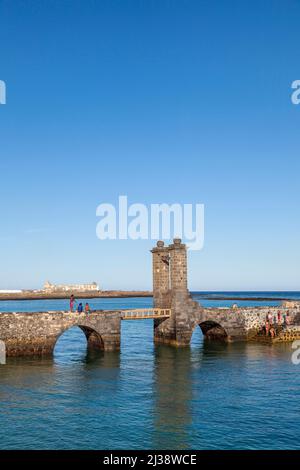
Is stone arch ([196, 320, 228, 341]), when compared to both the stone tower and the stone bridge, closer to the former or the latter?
the stone bridge

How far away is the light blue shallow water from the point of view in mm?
19094

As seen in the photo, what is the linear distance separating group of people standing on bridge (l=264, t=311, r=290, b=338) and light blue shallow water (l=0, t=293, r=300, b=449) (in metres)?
5.09

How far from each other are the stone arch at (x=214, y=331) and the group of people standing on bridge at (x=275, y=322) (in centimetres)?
405

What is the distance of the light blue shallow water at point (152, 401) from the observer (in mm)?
19094

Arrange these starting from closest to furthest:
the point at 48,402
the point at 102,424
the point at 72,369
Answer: the point at 102,424
the point at 48,402
the point at 72,369

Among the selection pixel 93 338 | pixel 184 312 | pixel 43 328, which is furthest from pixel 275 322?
pixel 43 328

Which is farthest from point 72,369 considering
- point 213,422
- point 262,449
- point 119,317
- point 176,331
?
point 262,449

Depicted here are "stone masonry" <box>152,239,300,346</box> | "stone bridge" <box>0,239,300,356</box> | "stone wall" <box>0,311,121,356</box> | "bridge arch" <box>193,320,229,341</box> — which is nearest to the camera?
"stone wall" <box>0,311,121,356</box>

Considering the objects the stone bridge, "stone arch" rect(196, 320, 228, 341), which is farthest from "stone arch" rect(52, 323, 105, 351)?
"stone arch" rect(196, 320, 228, 341)

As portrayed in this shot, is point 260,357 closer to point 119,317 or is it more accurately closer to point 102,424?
point 119,317
